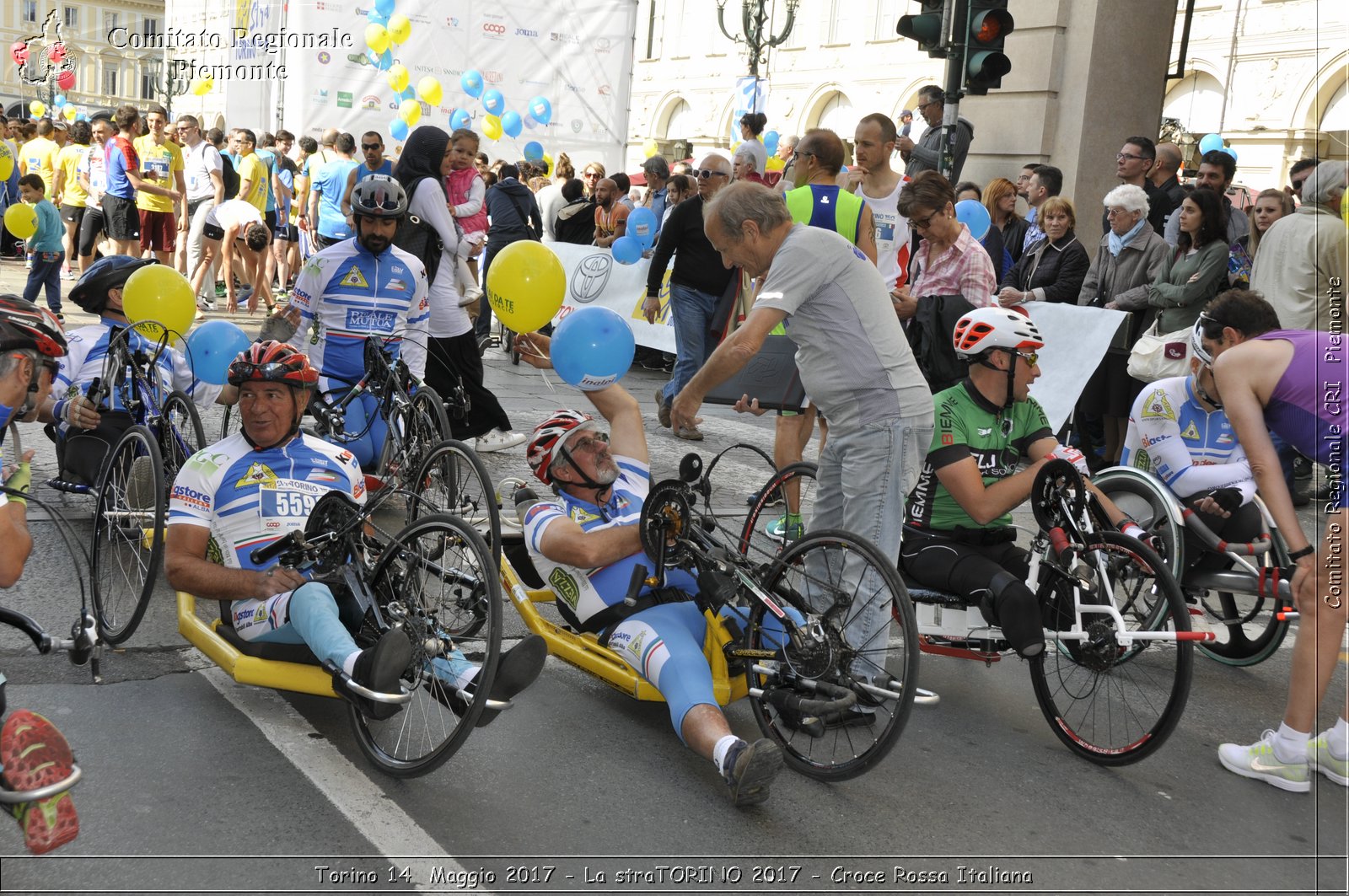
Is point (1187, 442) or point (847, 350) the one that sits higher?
point (847, 350)

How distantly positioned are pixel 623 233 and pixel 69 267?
9.17 meters

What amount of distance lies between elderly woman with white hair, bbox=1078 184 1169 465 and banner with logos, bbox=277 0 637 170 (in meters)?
14.5

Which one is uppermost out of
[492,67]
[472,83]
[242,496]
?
[492,67]

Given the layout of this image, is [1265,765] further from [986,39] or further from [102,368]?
[986,39]

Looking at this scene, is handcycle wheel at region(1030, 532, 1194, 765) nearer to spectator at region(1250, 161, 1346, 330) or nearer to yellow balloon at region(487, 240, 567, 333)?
yellow balloon at region(487, 240, 567, 333)

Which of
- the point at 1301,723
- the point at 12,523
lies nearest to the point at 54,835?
the point at 12,523

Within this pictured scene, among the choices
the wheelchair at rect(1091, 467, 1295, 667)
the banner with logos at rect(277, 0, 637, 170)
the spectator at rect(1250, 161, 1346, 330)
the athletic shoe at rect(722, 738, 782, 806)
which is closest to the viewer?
the athletic shoe at rect(722, 738, 782, 806)

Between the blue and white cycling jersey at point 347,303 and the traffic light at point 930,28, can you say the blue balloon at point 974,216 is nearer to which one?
the traffic light at point 930,28

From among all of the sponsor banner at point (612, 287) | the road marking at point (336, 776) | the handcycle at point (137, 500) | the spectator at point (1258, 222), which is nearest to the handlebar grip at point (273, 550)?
the road marking at point (336, 776)

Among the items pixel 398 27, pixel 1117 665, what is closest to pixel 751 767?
pixel 1117 665

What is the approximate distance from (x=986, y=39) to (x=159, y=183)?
9556 mm

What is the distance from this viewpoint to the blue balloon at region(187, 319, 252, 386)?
5648 millimetres

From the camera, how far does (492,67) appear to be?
70.5 feet

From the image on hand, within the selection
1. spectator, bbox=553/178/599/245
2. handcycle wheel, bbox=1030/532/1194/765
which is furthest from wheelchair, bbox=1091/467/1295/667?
spectator, bbox=553/178/599/245
